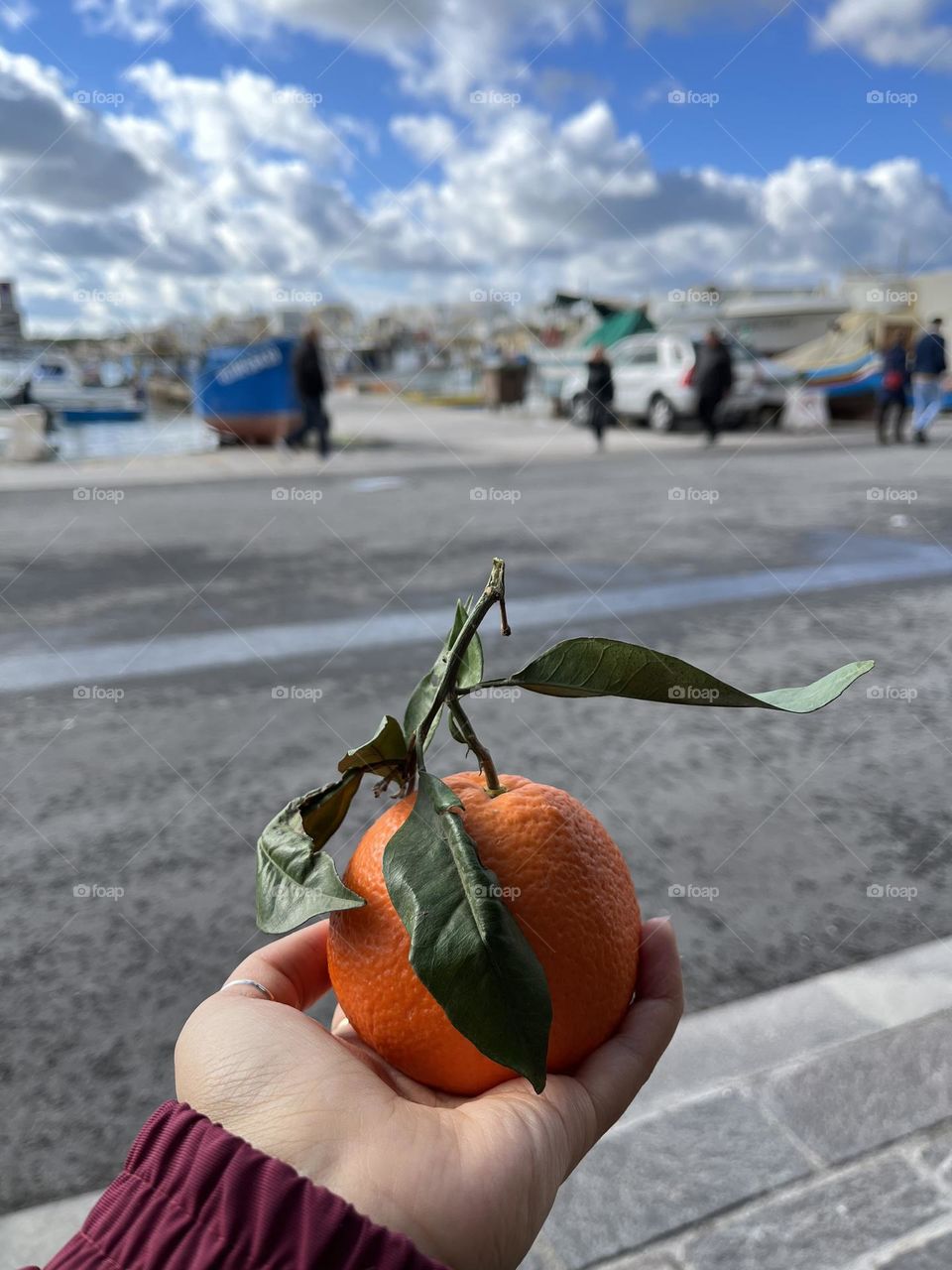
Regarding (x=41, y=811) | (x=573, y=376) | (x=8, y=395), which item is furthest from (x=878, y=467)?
(x=8, y=395)

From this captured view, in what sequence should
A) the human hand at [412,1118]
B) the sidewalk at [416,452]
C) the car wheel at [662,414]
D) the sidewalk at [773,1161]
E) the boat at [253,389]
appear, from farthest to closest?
the car wheel at [662,414]
the boat at [253,389]
the sidewalk at [416,452]
the sidewalk at [773,1161]
the human hand at [412,1118]

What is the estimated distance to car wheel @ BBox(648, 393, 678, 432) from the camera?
18.9 metres

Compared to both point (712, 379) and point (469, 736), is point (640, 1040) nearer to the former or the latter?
point (469, 736)

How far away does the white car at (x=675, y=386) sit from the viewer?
18.6 meters

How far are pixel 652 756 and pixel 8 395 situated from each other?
20.0m

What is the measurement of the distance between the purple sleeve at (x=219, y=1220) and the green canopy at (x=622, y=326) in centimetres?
2401

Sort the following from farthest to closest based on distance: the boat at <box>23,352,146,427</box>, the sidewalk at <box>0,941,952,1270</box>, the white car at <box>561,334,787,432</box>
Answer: the boat at <box>23,352,146,427</box>
the white car at <box>561,334,787,432</box>
the sidewalk at <box>0,941,952,1270</box>

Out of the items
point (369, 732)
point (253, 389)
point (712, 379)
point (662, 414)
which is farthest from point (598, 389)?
point (369, 732)

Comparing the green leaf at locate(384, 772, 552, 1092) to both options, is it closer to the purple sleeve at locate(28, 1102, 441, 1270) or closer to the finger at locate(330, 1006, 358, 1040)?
the purple sleeve at locate(28, 1102, 441, 1270)

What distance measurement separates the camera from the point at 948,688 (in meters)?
4.85

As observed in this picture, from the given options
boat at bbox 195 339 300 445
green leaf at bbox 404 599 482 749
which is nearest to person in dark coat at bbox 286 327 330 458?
boat at bbox 195 339 300 445

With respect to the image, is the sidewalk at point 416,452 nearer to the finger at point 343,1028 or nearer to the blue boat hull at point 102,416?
the blue boat hull at point 102,416

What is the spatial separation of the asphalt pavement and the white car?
950 cm

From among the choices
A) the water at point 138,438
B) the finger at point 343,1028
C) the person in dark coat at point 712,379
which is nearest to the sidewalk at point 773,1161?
the finger at point 343,1028
